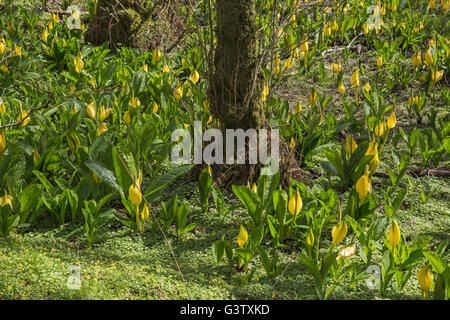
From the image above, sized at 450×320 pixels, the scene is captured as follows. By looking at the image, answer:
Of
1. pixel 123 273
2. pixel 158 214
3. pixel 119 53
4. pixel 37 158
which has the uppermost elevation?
pixel 119 53

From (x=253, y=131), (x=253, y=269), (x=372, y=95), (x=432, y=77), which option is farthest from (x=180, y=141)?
(x=432, y=77)

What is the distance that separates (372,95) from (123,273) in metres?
2.69

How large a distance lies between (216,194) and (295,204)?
1.81 feet

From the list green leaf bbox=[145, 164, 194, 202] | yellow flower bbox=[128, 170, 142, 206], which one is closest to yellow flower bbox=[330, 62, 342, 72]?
green leaf bbox=[145, 164, 194, 202]

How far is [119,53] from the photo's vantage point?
5.38 m

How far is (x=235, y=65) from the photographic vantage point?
115 inches

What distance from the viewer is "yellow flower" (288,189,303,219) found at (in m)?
2.39

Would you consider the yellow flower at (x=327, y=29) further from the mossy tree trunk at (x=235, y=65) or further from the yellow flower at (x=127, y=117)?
the yellow flower at (x=127, y=117)

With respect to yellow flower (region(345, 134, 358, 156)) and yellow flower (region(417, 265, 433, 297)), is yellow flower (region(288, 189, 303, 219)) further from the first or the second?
yellow flower (region(345, 134, 358, 156))

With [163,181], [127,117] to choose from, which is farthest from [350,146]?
[127,117]

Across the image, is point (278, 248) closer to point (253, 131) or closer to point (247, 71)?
point (253, 131)

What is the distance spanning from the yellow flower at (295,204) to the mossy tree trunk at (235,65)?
0.74 metres

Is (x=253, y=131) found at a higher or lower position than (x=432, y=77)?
lower

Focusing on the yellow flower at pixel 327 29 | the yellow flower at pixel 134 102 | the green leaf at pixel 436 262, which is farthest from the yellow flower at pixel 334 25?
the green leaf at pixel 436 262
